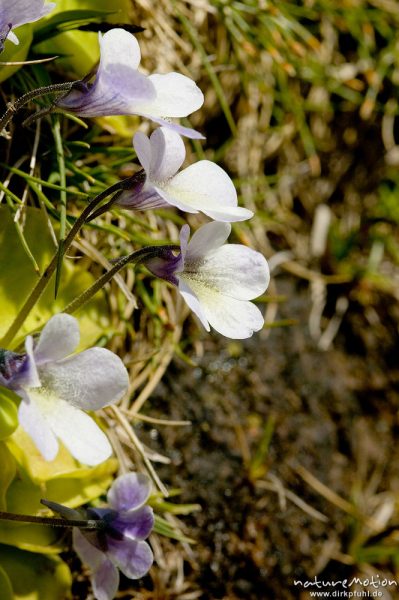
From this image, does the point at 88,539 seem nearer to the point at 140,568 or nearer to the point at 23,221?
the point at 140,568

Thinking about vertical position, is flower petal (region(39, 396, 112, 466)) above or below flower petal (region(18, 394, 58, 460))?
below

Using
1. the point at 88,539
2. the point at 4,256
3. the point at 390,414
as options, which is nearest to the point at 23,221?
the point at 4,256

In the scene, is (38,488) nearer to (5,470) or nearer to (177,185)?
(5,470)

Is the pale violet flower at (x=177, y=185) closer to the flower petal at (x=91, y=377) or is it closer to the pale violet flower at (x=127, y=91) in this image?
the pale violet flower at (x=127, y=91)

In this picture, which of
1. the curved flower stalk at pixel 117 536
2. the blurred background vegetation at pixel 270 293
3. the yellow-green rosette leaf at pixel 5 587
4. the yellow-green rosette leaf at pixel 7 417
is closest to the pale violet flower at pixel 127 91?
the blurred background vegetation at pixel 270 293

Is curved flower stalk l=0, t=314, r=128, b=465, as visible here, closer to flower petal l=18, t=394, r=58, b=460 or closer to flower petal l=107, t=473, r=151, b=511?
flower petal l=18, t=394, r=58, b=460

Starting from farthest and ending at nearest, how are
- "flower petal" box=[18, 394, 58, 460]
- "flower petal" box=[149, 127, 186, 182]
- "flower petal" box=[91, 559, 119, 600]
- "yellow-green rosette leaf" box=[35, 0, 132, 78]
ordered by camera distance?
"yellow-green rosette leaf" box=[35, 0, 132, 78]
"flower petal" box=[91, 559, 119, 600]
"flower petal" box=[149, 127, 186, 182]
"flower petal" box=[18, 394, 58, 460]

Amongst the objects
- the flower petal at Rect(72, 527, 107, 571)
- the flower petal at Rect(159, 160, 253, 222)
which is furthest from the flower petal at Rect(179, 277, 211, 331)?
the flower petal at Rect(72, 527, 107, 571)

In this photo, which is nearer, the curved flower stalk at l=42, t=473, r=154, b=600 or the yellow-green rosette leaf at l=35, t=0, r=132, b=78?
the curved flower stalk at l=42, t=473, r=154, b=600
